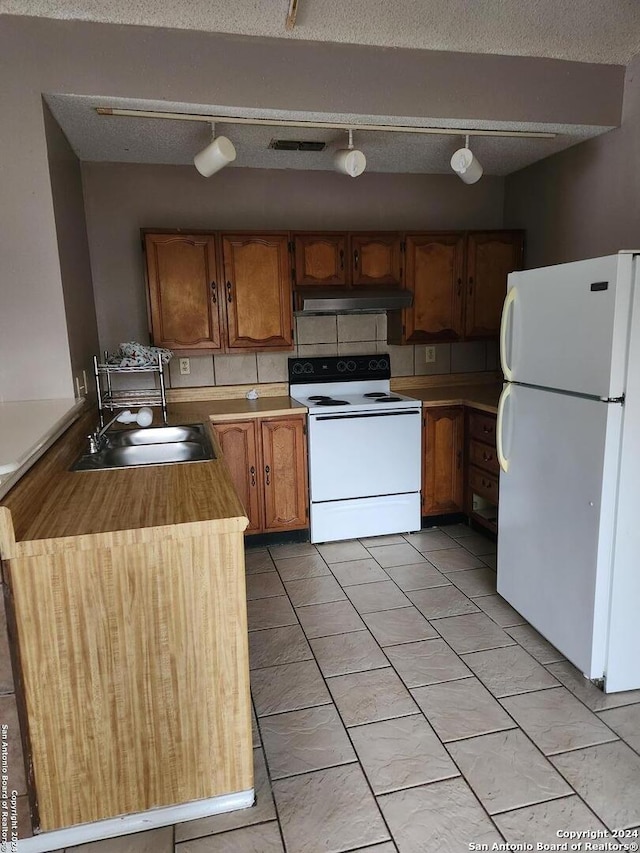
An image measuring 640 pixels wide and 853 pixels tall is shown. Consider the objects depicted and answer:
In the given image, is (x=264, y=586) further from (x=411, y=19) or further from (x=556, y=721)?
(x=411, y=19)

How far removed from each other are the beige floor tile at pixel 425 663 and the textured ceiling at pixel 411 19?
8.61 ft

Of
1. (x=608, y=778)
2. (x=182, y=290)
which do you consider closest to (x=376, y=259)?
(x=182, y=290)

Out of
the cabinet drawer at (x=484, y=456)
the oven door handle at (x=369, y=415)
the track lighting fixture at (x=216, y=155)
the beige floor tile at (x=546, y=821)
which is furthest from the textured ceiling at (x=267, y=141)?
the beige floor tile at (x=546, y=821)

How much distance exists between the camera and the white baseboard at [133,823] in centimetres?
147

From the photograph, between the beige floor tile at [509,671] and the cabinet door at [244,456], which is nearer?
the beige floor tile at [509,671]

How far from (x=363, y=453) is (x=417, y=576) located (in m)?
0.80

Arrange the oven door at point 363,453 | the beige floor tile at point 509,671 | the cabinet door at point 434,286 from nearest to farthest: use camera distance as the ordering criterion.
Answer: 1. the beige floor tile at point 509,671
2. the oven door at point 363,453
3. the cabinet door at point 434,286

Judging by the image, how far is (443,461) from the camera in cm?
360

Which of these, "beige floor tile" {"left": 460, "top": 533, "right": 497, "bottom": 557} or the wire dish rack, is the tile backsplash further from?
"beige floor tile" {"left": 460, "top": 533, "right": 497, "bottom": 557}

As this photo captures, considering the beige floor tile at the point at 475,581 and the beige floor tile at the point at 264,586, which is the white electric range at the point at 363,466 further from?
the beige floor tile at the point at 475,581

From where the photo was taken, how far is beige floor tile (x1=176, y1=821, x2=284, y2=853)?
146 centimetres

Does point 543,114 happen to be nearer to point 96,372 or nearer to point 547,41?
point 547,41

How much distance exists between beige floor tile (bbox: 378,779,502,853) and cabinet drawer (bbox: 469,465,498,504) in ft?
5.95

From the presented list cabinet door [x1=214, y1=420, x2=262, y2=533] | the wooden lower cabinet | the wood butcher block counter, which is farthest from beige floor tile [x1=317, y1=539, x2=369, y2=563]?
the wood butcher block counter
